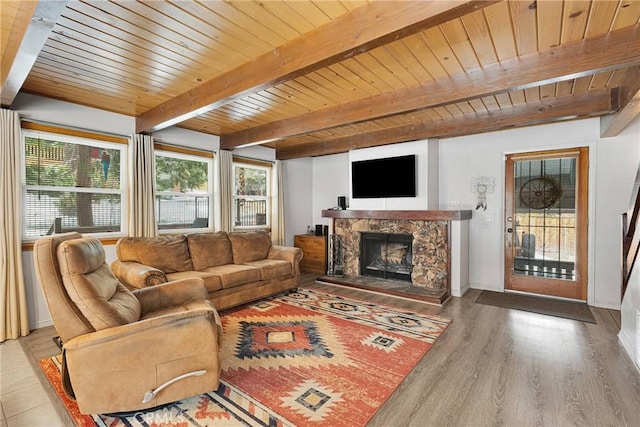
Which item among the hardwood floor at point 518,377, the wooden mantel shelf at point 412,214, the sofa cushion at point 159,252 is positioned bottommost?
the hardwood floor at point 518,377

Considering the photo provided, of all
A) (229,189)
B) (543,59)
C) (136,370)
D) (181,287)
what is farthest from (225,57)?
(229,189)

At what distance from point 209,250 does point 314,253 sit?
229cm

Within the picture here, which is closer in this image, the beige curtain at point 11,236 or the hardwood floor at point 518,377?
the hardwood floor at point 518,377

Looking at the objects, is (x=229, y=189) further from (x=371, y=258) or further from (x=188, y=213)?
(x=371, y=258)

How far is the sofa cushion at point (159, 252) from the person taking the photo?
3508mm

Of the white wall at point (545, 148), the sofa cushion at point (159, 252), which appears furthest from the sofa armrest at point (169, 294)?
the white wall at point (545, 148)

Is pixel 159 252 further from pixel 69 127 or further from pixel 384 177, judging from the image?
pixel 384 177

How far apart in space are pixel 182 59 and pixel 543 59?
287 centimetres

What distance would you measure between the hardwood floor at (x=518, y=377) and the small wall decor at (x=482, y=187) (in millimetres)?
1840

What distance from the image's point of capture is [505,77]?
2465 mm

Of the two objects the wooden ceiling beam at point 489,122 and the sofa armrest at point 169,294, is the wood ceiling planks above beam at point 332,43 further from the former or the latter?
the wooden ceiling beam at point 489,122

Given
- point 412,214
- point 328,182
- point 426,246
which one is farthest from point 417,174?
point 328,182

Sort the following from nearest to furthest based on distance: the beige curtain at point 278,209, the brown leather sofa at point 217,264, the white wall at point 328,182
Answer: the brown leather sofa at point 217,264
the beige curtain at point 278,209
the white wall at point 328,182

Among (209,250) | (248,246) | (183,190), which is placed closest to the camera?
(209,250)
